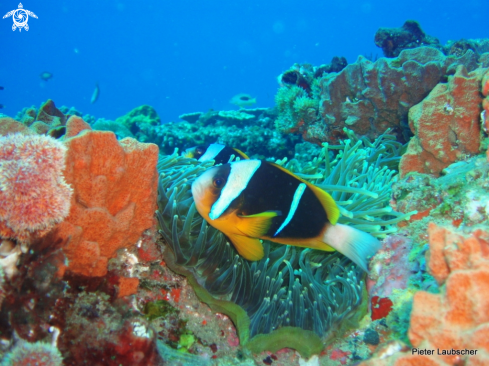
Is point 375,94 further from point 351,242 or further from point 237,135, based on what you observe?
point 237,135

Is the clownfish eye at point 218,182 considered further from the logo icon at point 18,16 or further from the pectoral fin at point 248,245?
the logo icon at point 18,16

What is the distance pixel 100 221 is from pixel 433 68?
4.61 metres

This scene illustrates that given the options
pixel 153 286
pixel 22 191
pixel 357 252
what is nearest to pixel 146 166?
pixel 22 191

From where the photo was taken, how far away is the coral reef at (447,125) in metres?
2.96

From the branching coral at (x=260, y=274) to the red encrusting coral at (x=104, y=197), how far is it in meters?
0.28

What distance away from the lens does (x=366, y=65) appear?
460 centimetres

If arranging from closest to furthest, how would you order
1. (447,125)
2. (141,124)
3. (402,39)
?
(447,125), (402,39), (141,124)

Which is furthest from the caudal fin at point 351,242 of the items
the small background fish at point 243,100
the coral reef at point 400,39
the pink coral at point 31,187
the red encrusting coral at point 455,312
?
the small background fish at point 243,100

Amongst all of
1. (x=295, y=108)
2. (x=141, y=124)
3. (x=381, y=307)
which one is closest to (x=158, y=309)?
(x=381, y=307)

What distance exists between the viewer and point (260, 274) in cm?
232

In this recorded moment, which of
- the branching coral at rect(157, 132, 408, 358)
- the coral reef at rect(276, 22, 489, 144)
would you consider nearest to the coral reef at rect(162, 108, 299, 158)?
the coral reef at rect(276, 22, 489, 144)

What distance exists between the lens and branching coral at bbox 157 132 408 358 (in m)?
2.11

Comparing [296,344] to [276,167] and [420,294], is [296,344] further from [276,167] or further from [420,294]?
[276,167]

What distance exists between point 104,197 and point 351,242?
1.48 meters
